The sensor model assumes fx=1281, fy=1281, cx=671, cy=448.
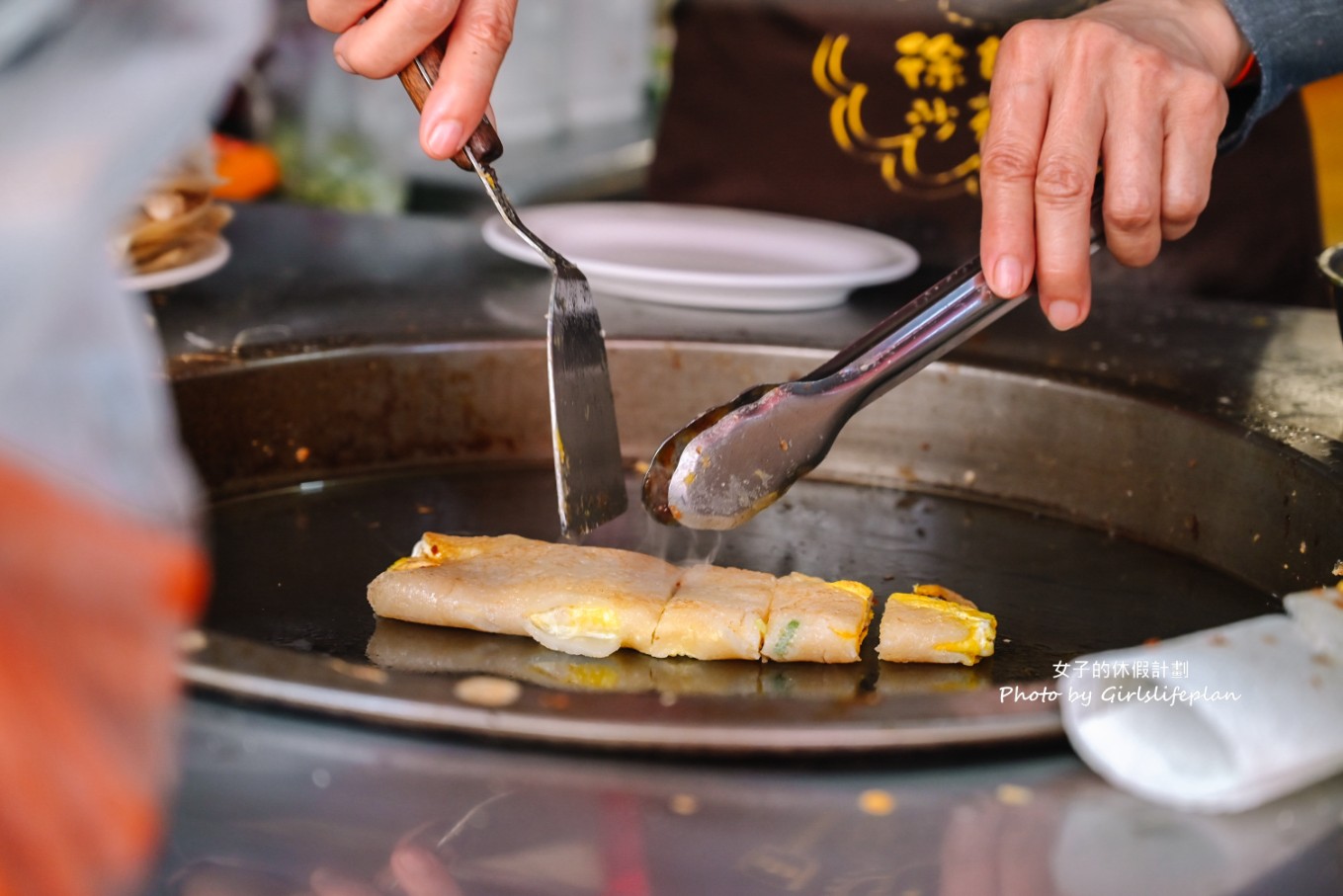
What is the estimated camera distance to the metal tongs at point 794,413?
1279 mm

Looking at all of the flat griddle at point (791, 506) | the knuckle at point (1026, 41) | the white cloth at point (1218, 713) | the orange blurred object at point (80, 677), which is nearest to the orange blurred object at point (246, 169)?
→ the flat griddle at point (791, 506)

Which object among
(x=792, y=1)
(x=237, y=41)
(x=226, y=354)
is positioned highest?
(x=237, y=41)

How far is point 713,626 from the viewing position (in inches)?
51.3

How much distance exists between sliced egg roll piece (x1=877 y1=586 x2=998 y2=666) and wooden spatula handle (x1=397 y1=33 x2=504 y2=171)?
62 cm

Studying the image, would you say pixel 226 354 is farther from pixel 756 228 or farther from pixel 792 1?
pixel 792 1

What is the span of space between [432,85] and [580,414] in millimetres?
367

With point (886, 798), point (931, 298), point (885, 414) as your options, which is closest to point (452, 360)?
point (885, 414)

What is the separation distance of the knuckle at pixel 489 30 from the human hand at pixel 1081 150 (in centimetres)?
51

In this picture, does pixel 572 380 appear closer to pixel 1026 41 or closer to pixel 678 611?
pixel 678 611

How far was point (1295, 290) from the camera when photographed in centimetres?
250

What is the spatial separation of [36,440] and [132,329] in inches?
2.1

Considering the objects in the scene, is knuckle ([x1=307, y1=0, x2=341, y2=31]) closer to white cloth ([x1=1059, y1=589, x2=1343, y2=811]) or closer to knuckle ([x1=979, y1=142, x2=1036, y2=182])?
knuckle ([x1=979, y1=142, x2=1036, y2=182])

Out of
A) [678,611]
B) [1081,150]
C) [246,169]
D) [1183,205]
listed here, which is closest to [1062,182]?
[1081,150]

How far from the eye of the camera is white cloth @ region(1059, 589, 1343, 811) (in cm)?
83
